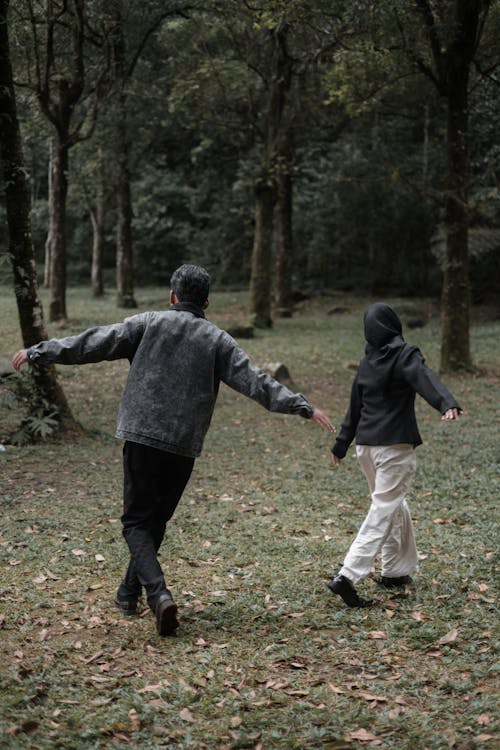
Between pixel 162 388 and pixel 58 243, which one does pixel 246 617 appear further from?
pixel 58 243

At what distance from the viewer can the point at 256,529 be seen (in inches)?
314

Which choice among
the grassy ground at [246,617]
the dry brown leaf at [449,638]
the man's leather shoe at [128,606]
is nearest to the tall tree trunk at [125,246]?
the grassy ground at [246,617]

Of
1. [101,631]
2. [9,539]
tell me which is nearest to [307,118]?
[9,539]

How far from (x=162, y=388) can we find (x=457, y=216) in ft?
41.4

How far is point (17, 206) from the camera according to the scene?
10.4 meters

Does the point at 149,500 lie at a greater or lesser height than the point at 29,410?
greater

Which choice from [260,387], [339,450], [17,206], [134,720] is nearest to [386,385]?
[339,450]

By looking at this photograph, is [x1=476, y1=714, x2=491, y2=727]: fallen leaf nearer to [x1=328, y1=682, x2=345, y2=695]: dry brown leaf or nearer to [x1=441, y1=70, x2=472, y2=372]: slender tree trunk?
[x1=328, y1=682, x2=345, y2=695]: dry brown leaf

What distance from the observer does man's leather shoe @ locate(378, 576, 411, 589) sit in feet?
20.1

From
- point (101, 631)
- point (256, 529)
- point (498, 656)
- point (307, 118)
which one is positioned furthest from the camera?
point (307, 118)

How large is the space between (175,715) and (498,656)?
191cm

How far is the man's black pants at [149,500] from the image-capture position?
517 centimetres

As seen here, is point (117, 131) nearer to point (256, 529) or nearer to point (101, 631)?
point (256, 529)

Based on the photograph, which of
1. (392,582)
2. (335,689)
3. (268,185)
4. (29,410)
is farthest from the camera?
(268,185)
